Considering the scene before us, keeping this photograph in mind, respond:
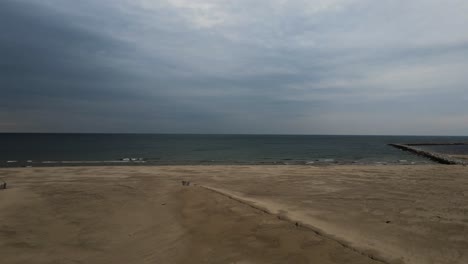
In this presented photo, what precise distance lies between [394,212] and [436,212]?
105 cm

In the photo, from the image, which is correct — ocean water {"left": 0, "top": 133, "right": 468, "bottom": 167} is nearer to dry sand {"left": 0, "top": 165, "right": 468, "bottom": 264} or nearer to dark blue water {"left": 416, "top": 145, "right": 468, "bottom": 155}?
dark blue water {"left": 416, "top": 145, "right": 468, "bottom": 155}

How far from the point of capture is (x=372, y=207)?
8.02m

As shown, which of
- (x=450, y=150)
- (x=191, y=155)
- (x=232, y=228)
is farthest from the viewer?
(x=450, y=150)

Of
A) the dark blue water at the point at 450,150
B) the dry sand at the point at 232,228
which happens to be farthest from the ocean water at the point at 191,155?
the dry sand at the point at 232,228

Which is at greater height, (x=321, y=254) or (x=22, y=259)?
(x=321, y=254)

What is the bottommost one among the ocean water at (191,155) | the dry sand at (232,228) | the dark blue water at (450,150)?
the ocean water at (191,155)

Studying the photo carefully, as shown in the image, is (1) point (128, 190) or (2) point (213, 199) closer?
(2) point (213, 199)

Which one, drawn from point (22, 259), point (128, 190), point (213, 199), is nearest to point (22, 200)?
point (128, 190)

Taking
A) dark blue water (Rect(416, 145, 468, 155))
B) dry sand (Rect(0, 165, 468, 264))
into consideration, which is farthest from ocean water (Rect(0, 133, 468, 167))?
dry sand (Rect(0, 165, 468, 264))

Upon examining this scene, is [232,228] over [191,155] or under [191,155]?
over

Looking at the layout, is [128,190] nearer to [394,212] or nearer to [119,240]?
[119,240]

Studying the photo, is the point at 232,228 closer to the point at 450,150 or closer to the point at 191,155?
the point at 191,155

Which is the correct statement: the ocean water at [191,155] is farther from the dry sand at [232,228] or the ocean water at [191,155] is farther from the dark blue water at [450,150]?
the dry sand at [232,228]

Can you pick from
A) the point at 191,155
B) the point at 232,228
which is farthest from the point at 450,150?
the point at 232,228
